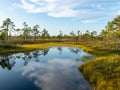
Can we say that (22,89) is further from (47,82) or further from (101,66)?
(101,66)

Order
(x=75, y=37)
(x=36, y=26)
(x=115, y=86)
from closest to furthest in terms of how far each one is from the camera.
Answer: (x=115, y=86) → (x=36, y=26) → (x=75, y=37)

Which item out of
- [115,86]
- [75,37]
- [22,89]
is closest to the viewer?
[115,86]

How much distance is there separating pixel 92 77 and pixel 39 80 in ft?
31.8

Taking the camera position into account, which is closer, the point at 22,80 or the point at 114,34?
the point at 22,80

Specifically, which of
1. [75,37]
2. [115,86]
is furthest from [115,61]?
[75,37]

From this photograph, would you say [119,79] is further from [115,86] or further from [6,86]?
[6,86]

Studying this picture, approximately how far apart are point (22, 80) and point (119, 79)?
1705 centimetres

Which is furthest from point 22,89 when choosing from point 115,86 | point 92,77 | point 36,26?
point 36,26

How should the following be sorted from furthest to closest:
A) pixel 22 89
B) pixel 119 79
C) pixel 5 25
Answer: pixel 5 25 → pixel 22 89 → pixel 119 79

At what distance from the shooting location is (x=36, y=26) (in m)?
165

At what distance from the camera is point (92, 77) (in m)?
28.0

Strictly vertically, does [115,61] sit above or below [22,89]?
above

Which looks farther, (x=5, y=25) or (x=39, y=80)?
(x=5, y=25)

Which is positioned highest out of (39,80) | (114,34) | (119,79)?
(114,34)
